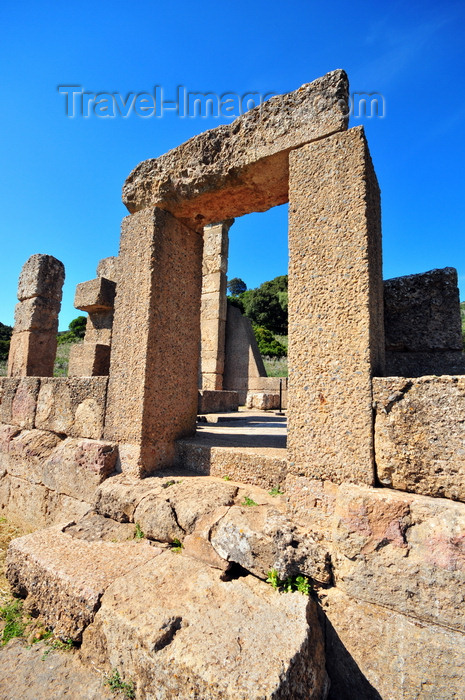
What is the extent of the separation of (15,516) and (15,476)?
0.43 meters

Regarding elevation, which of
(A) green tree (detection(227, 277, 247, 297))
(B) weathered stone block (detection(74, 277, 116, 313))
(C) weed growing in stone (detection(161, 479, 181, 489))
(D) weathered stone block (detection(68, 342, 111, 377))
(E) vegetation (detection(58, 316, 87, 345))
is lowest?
(C) weed growing in stone (detection(161, 479, 181, 489))

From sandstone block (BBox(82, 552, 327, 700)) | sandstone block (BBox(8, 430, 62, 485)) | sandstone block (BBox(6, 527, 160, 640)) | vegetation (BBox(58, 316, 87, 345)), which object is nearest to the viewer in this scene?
sandstone block (BBox(82, 552, 327, 700))

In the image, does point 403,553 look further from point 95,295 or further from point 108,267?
point 108,267

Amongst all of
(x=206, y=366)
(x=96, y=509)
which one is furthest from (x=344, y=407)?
(x=206, y=366)

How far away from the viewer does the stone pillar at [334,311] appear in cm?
203

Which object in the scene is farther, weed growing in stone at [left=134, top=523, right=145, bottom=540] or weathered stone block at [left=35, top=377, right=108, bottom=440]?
weathered stone block at [left=35, top=377, right=108, bottom=440]

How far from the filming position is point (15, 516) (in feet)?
12.8

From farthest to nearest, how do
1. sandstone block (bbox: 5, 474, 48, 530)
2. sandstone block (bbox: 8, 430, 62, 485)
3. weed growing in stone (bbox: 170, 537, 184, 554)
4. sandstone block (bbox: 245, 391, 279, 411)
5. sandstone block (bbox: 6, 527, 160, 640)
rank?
sandstone block (bbox: 245, 391, 279, 411) < sandstone block (bbox: 8, 430, 62, 485) < sandstone block (bbox: 5, 474, 48, 530) < weed growing in stone (bbox: 170, 537, 184, 554) < sandstone block (bbox: 6, 527, 160, 640)

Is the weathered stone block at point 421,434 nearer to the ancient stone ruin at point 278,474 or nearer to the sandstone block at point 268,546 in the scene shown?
the ancient stone ruin at point 278,474

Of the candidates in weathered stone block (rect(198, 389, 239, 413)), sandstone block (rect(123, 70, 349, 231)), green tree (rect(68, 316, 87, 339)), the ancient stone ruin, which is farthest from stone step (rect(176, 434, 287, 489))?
green tree (rect(68, 316, 87, 339))

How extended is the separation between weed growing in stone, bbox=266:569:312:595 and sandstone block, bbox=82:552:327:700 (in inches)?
1.6

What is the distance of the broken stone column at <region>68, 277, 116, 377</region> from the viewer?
16.3 ft

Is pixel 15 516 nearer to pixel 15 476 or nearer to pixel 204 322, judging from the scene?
pixel 15 476

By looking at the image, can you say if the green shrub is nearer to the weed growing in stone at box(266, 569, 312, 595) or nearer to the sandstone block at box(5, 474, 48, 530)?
the sandstone block at box(5, 474, 48, 530)
